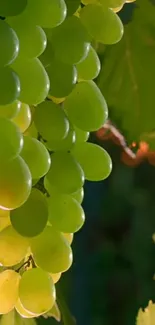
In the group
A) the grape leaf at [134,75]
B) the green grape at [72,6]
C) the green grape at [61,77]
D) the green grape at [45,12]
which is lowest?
the grape leaf at [134,75]

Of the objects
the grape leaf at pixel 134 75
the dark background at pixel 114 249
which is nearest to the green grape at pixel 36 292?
the grape leaf at pixel 134 75

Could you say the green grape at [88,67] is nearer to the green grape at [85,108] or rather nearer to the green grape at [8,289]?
the green grape at [85,108]

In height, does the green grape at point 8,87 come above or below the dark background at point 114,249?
above

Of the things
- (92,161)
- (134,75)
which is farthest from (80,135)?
(134,75)

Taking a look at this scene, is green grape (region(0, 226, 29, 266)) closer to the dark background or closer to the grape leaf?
the grape leaf

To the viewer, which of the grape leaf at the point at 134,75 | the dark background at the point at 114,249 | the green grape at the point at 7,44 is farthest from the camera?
the dark background at the point at 114,249

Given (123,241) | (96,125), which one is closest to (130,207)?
(123,241)

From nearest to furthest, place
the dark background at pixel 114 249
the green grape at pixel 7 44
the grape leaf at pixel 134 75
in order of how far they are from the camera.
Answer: the green grape at pixel 7 44
the grape leaf at pixel 134 75
the dark background at pixel 114 249

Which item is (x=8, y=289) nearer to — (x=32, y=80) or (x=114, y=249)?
(x=32, y=80)
